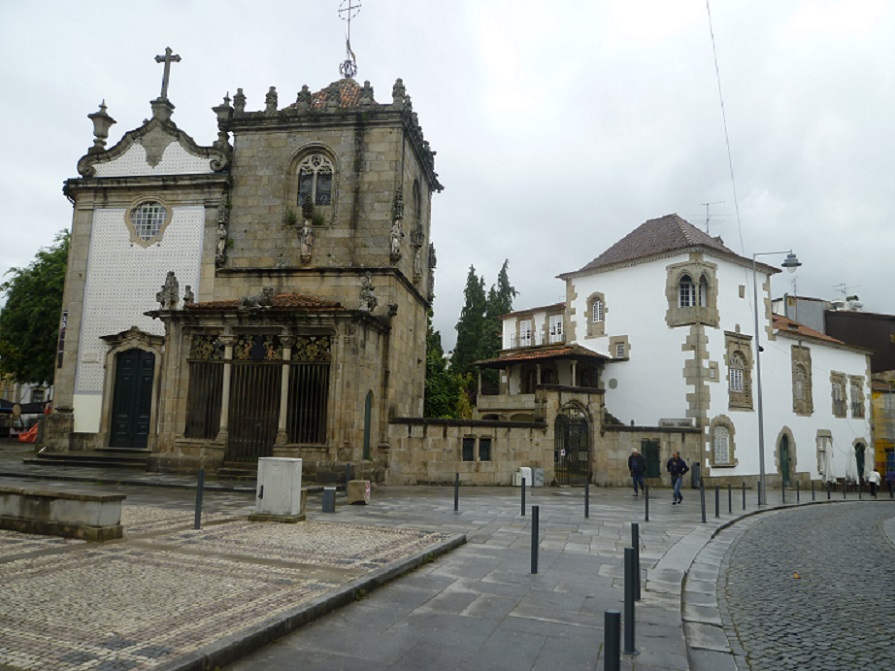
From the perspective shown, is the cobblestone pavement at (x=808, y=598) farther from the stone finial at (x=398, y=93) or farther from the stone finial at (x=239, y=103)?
the stone finial at (x=239, y=103)

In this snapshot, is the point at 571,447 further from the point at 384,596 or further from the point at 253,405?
the point at 384,596

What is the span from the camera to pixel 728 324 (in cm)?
3141

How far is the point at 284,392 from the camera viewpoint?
1833 cm

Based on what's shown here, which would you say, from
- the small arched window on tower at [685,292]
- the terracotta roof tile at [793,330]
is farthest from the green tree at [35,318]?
the terracotta roof tile at [793,330]

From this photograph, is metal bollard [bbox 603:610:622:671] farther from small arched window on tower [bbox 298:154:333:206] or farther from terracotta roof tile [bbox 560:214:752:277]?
terracotta roof tile [bbox 560:214:752:277]

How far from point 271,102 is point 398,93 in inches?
179

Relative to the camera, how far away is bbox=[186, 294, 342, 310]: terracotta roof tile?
18.6 m

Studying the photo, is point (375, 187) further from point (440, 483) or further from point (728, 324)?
point (728, 324)

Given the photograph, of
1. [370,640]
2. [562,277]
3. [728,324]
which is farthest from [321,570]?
[562,277]

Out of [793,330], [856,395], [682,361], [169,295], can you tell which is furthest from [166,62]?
[856,395]

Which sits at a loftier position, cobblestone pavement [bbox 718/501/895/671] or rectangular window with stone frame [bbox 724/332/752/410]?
rectangular window with stone frame [bbox 724/332/752/410]

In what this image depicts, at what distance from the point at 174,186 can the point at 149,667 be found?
852 inches

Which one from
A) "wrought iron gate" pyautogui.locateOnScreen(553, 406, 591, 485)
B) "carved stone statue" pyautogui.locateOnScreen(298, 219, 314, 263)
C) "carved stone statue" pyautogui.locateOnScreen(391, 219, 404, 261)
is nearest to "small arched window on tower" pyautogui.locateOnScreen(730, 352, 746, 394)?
"wrought iron gate" pyautogui.locateOnScreen(553, 406, 591, 485)

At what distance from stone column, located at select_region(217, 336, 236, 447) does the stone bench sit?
9514 mm
